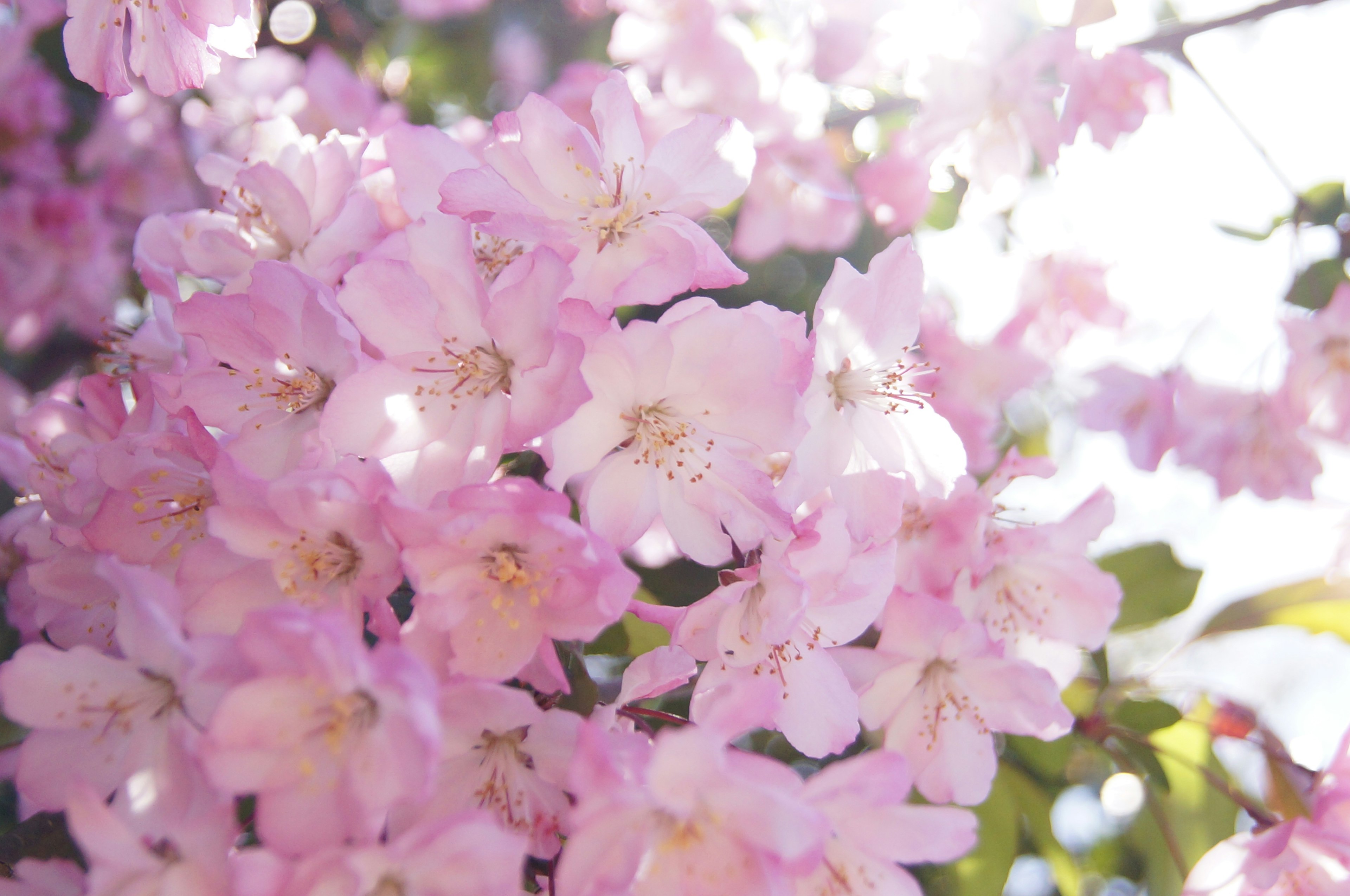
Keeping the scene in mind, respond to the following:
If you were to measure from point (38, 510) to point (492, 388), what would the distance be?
0.64m

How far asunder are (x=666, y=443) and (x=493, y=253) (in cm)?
26

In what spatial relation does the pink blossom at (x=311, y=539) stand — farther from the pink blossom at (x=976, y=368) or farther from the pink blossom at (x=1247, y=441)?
the pink blossom at (x=1247, y=441)

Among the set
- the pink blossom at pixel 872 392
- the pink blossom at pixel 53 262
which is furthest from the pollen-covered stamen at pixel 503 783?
the pink blossom at pixel 53 262

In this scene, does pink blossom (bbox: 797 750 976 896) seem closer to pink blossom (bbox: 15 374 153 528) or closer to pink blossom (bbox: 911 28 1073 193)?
pink blossom (bbox: 15 374 153 528)

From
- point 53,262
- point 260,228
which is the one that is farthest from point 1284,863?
point 53,262

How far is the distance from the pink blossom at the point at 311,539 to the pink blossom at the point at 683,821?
0.19 metres

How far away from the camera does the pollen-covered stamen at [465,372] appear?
71 centimetres

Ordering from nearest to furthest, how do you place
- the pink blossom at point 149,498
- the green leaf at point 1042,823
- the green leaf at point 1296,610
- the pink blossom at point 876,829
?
the pink blossom at point 876,829 < the pink blossom at point 149,498 < the green leaf at point 1042,823 < the green leaf at point 1296,610

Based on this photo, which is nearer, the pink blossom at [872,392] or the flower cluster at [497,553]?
the flower cluster at [497,553]

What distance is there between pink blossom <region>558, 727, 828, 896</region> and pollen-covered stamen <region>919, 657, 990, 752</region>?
295 mm

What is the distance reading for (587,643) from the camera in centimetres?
84

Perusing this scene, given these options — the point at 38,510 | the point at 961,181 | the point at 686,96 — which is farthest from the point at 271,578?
the point at 961,181

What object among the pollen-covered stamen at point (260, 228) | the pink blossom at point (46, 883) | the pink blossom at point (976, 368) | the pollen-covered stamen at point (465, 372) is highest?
the pollen-covered stamen at point (260, 228)

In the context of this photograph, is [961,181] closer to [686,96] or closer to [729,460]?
[686,96]
